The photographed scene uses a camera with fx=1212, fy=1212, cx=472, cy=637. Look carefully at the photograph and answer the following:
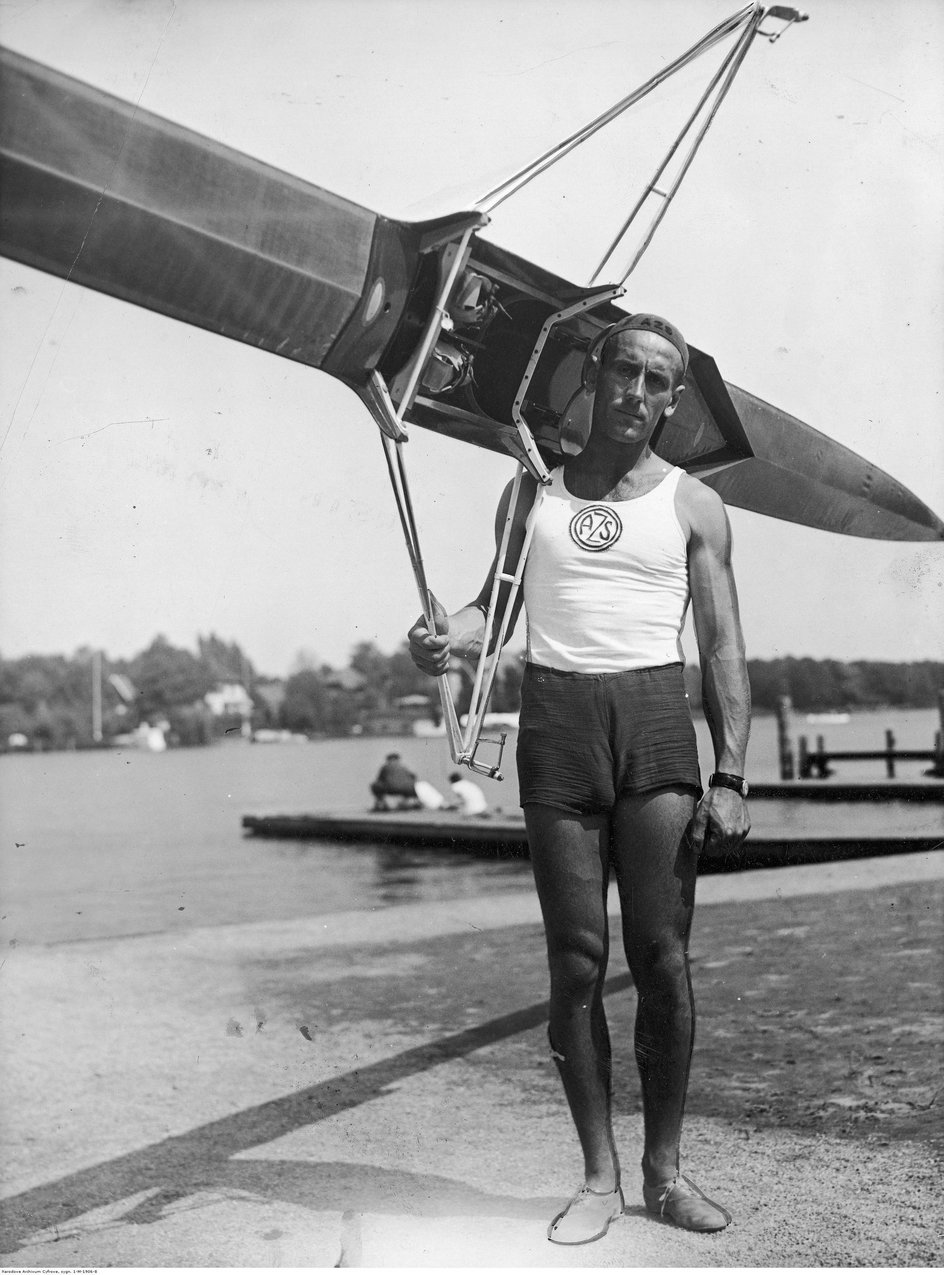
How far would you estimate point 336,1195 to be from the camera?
3.29 m

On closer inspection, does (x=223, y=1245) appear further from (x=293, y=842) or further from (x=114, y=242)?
(x=293, y=842)

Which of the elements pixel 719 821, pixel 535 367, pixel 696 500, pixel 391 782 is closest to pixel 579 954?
pixel 719 821

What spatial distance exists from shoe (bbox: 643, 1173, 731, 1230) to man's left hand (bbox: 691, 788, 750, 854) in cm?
85

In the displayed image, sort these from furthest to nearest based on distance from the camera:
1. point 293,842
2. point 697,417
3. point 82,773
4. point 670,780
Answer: point 82,773 → point 293,842 → point 697,417 → point 670,780

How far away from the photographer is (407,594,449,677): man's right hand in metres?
3.00

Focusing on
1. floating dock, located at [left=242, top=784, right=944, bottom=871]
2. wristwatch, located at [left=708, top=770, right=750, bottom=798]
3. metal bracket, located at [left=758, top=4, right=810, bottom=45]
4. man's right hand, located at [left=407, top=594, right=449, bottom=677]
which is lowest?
floating dock, located at [left=242, top=784, right=944, bottom=871]

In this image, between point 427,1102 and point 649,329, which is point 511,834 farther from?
point 649,329

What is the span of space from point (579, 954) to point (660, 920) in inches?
8.3

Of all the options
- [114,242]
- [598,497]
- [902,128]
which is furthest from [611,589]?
[902,128]

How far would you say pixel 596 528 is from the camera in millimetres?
3035

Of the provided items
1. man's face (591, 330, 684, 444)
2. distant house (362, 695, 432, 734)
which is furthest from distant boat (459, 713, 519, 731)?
distant house (362, 695, 432, 734)

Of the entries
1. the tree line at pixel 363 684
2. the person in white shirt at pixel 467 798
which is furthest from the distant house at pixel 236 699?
the person in white shirt at pixel 467 798

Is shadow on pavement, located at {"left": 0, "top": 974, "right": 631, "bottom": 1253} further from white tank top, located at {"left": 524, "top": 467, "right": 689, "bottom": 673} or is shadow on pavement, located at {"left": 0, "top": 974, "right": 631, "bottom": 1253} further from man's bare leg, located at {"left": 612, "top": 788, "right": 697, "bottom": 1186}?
white tank top, located at {"left": 524, "top": 467, "right": 689, "bottom": 673}

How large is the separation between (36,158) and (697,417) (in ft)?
6.07
